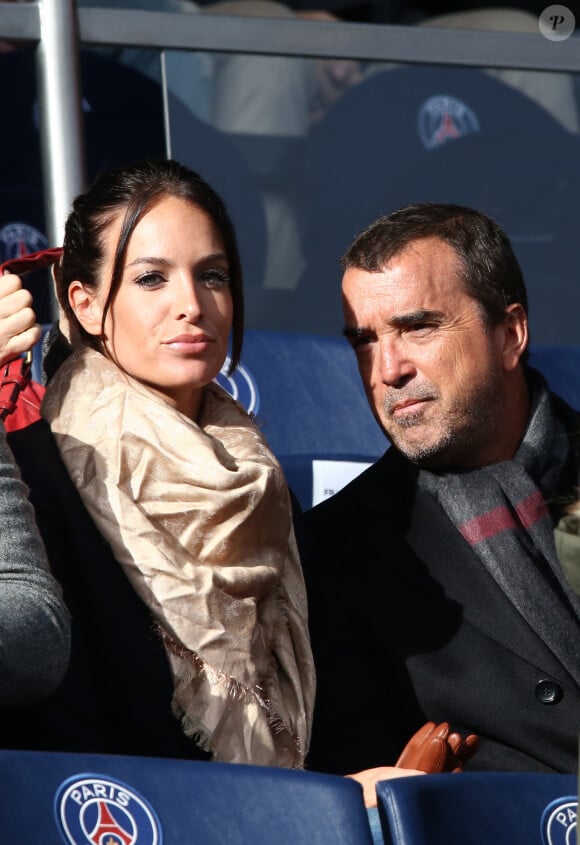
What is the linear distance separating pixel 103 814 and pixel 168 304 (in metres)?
1.32

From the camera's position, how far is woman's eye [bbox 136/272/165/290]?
9.90 ft

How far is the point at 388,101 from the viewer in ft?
15.0

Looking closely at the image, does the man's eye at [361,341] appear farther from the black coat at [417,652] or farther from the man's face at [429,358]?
the black coat at [417,652]

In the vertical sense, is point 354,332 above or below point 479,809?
above

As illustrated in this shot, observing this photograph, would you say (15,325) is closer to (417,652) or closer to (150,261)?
(150,261)

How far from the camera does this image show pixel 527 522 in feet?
10.8

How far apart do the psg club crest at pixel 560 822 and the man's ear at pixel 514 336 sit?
1.63 meters

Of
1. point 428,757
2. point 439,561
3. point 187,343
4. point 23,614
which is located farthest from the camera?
point 439,561

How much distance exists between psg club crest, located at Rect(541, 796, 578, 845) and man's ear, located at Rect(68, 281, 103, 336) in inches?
55.6

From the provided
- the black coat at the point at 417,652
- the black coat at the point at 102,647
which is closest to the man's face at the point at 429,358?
the black coat at the point at 417,652

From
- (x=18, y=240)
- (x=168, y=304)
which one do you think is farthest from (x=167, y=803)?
(x=18, y=240)

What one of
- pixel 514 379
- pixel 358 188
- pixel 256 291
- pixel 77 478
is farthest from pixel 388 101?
pixel 77 478

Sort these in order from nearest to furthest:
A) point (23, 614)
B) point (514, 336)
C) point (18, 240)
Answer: point (23, 614), point (514, 336), point (18, 240)

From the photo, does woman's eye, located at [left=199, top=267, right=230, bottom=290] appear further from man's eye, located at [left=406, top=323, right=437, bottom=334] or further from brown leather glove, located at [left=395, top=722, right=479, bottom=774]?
brown leather glove, located at [left=395, top=722, right=479, bottom=774]
